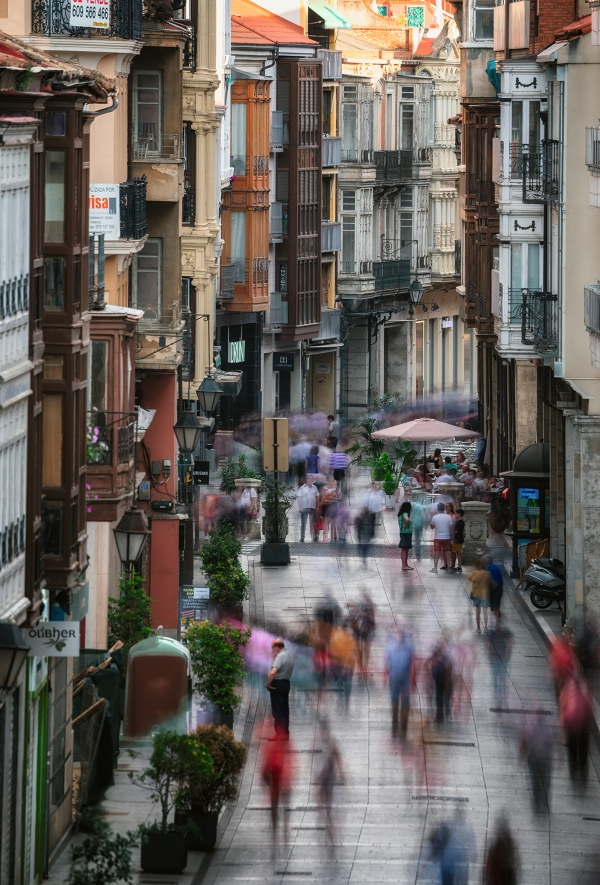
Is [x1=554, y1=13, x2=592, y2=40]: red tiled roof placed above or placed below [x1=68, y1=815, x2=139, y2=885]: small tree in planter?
above

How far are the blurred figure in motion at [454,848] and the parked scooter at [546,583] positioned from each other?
15.3 m

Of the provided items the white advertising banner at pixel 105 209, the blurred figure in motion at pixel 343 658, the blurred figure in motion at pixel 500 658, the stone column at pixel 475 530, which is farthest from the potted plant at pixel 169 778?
the stone column at pixel 475 530

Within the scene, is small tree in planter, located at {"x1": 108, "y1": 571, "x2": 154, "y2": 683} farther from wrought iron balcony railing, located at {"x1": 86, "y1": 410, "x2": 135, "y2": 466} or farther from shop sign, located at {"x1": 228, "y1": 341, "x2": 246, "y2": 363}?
shop sign, located at {"x1": 228, "y1": 341, "x2": 246, "y2": 363}

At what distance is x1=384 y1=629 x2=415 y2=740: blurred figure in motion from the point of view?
102 feet

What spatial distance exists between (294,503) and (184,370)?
14.6 meters

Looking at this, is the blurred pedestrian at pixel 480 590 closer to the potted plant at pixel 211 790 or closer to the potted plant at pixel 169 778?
the potted plant at pixel 211 790

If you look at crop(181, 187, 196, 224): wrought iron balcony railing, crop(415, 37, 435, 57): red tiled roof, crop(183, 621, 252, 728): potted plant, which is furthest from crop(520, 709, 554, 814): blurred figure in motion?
crop(415, 37, 435, 57): red tiled roof

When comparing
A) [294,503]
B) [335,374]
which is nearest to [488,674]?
[294,503]

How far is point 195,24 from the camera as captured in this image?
4603cm

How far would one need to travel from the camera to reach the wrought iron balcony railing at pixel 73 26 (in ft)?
101

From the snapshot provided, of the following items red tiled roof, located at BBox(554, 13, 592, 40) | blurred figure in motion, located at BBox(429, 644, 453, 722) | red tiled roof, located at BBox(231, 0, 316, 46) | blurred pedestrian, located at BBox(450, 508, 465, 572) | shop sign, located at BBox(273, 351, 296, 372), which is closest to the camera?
blurred figure in motion, located at BBox(429, 644, 453, 722)

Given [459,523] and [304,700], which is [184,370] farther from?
[304,700]

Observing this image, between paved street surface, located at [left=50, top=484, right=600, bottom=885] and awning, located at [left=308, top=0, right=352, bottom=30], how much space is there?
46.5 metres

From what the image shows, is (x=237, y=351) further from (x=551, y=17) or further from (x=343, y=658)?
(x=343, y=658)
